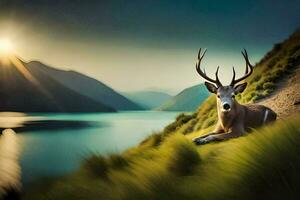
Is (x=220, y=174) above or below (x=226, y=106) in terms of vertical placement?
below

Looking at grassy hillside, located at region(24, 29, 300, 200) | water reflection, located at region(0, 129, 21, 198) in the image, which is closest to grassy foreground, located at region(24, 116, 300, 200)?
grassy hillside, located at region(24, 29, 300, 200)

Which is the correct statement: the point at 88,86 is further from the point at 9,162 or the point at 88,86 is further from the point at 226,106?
the point at 226,106

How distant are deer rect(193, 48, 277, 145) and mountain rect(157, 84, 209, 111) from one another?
2.44 ft

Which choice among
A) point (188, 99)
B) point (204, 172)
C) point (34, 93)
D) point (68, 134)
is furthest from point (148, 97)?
point (204, 172)

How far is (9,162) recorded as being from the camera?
3.61 meters

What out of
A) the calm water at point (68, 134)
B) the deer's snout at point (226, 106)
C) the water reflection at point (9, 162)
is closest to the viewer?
the deer's snout at point (226, 106)

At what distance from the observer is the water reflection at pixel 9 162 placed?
3.29m

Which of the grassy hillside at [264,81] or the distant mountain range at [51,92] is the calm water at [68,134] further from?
the grassy hillside at [264,81]

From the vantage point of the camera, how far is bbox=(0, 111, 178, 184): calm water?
11.5 ft

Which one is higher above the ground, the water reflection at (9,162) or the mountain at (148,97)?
the mountain at (148,97)

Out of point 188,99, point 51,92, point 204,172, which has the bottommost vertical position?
point 204,172

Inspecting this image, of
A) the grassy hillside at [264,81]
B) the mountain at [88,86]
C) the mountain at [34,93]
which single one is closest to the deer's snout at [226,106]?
the grassy hillside at [264,81]

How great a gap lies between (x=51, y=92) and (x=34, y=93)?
0.15 m

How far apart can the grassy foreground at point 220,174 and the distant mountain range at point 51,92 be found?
5.34 ft
